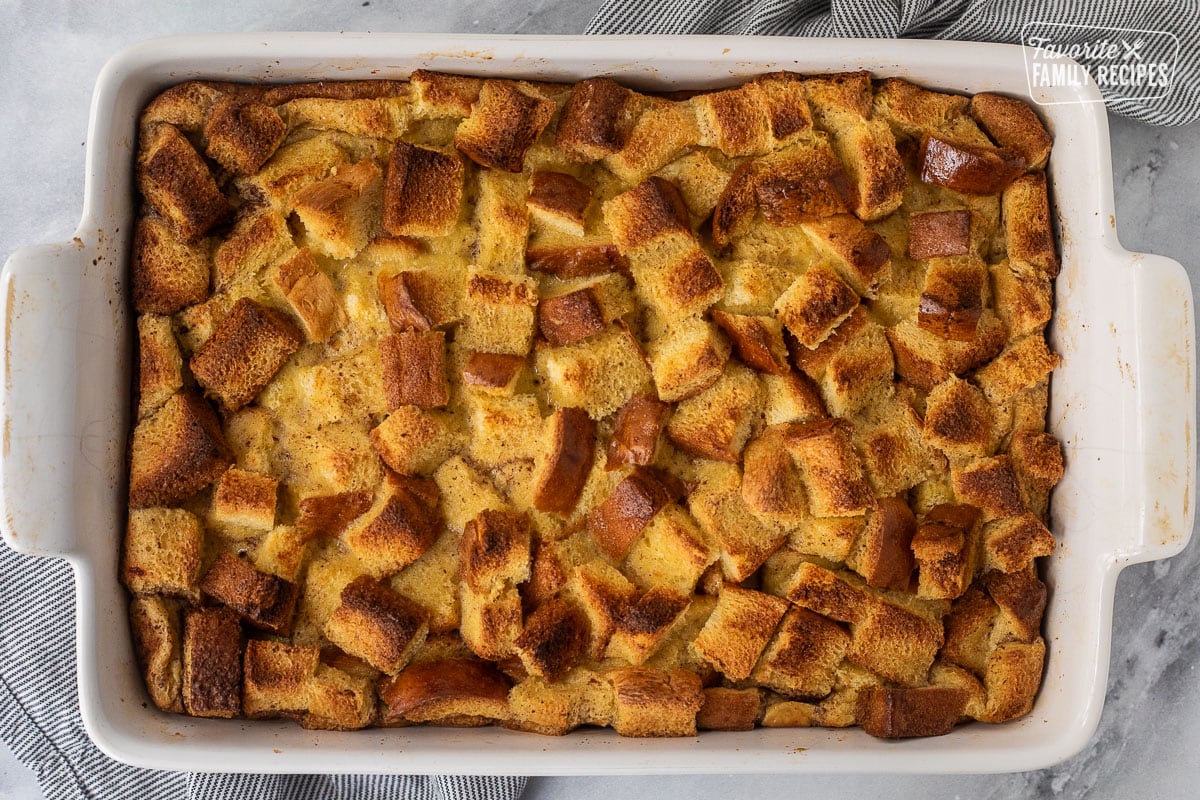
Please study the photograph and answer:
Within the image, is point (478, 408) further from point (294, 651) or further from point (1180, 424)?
point (1180, 424)

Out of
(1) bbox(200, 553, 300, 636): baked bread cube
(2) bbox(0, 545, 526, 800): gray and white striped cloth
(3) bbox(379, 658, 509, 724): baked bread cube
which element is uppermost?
(1) bbox(200, 553, 300, 636): baked bread cube

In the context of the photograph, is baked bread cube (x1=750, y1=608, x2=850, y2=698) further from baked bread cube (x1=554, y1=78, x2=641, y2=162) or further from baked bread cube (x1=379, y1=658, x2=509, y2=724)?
baked bread cube (x1=554, y1=78, x2=641, y2=162)

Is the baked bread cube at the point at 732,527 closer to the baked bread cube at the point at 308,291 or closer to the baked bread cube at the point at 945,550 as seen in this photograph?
the baked bread cube at the point at 945,550

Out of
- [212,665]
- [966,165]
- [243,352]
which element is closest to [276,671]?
[212,665]

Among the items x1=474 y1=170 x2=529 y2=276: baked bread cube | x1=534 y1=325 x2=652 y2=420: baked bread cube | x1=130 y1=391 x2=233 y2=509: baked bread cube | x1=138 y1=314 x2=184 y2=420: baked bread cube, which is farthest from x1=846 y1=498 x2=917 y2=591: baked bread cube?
x1=138 y1=314 x2=184 y2=420: baked bread cube

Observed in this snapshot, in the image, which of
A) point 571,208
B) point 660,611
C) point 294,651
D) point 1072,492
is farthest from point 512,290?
point 1072,492

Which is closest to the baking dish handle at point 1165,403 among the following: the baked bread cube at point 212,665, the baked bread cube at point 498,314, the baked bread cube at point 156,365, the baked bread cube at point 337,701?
the baked bread cube at point 498,314
